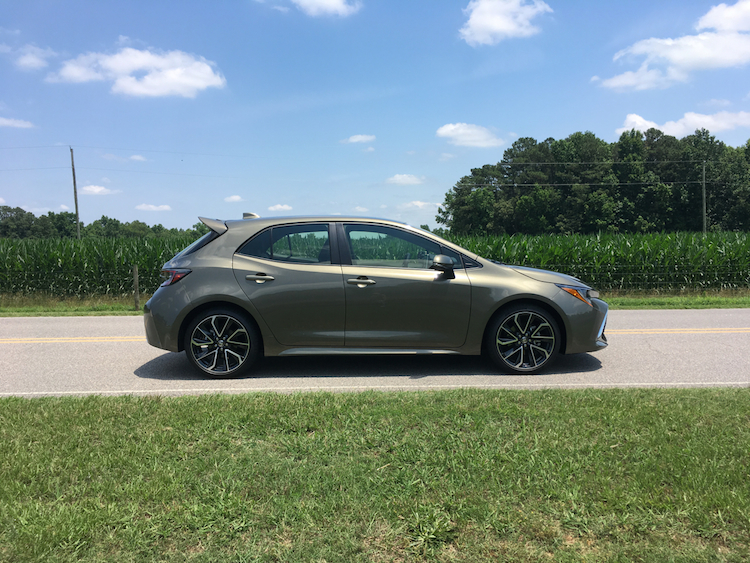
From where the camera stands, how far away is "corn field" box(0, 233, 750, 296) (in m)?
18.4

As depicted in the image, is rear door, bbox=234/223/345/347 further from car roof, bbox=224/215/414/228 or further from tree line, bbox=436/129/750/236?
tree line, bbox=436/129/750/236

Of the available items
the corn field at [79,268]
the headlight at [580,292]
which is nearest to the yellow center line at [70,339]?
the headlight at [580,292]

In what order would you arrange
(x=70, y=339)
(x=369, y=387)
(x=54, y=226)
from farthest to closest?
(x=54, y=226), (x=70, y=339), (x=369, y=387)

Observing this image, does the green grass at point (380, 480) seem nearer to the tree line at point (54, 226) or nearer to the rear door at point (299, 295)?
the rear door at point (299, 295)

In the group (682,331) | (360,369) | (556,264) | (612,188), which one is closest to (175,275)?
(360,369)

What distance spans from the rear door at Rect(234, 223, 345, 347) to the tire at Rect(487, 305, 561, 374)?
181cm

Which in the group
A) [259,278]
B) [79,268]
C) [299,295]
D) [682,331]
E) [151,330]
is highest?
[79,268]

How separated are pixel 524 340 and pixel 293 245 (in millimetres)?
2950

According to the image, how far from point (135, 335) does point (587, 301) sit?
7494mm

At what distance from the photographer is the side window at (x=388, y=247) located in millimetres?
6297

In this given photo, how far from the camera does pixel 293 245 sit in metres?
6.45

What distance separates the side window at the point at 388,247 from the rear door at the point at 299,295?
29cm

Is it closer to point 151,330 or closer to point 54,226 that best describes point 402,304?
point 151,330

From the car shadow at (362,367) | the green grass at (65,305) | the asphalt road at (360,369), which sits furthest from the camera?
the green grass at (65,305)
